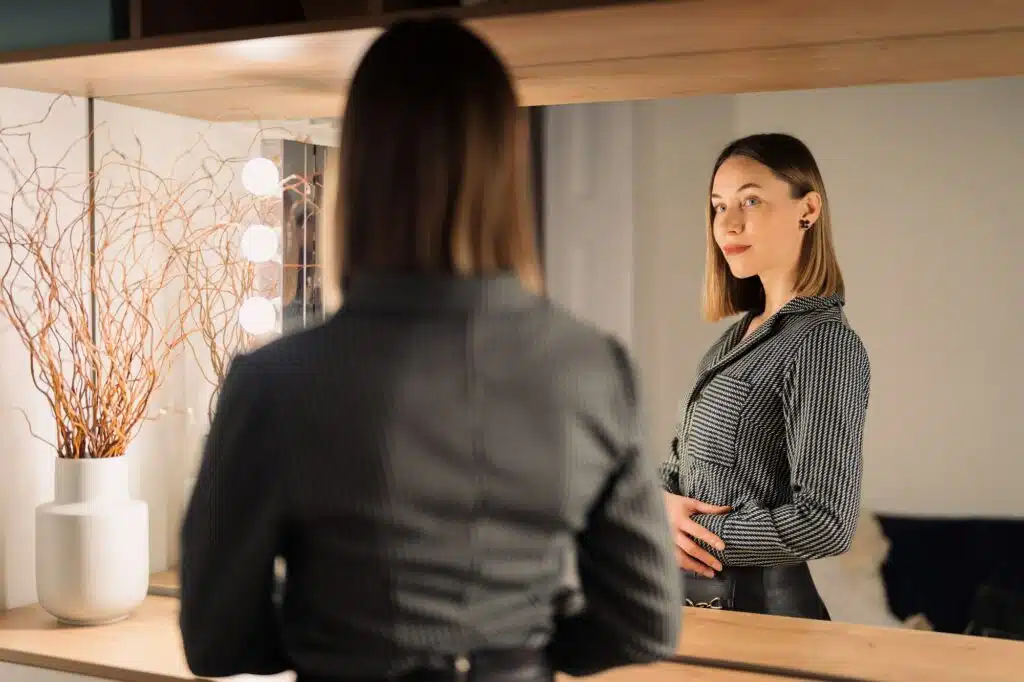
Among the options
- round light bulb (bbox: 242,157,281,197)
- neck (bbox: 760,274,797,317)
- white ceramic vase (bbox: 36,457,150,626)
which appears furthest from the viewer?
round light bulb (bbox: 242,157,281,197)

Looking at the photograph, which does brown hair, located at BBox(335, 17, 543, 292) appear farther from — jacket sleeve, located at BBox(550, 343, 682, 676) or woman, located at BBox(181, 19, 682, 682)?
jacket sleeve, located at BBox(550, 343, 682, 676)

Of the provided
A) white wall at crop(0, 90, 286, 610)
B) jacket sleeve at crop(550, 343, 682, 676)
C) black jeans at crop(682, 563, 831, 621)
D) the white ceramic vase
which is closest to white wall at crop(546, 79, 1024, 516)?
black jeans at crop(682, 563, 831, 621)

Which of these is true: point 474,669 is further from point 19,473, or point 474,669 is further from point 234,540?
point 19,473

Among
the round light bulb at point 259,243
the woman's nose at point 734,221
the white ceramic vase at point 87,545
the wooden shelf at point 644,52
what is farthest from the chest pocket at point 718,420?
the white ceramic vase at point 87,545

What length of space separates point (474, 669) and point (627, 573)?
0.18 m

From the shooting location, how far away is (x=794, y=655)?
187cm

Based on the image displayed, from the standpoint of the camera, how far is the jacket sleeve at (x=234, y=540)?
102 cm

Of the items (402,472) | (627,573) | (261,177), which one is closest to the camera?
(402,472)

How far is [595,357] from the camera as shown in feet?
3.45

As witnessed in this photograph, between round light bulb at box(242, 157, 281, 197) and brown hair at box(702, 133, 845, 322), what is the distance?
926 millimetres

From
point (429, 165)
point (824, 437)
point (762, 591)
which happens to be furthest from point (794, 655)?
point (429, 165)

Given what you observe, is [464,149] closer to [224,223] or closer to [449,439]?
[449,439]

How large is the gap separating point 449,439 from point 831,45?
0.97 meters

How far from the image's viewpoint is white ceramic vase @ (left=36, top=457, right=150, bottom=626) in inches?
86.5
